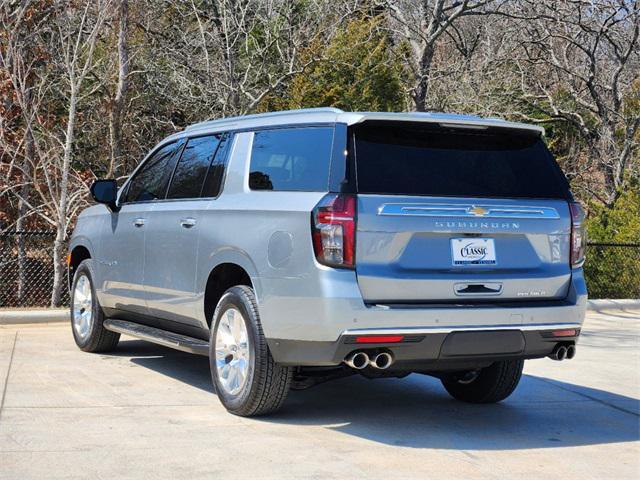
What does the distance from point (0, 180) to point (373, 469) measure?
442 inches

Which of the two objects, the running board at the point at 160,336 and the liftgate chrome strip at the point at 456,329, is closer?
the liftgate chrome strip at the point at 456,329

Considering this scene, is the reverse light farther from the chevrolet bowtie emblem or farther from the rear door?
the chevrolet bowtie emblem

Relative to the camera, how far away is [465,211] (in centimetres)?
618

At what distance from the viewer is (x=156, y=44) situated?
18.6m

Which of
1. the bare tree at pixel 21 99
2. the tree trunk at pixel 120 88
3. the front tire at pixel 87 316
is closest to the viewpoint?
the front tire at pixel 87 316

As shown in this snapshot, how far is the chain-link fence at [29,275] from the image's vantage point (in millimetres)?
14531

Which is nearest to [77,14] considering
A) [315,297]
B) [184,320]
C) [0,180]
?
[0,180]

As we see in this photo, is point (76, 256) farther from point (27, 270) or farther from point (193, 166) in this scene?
point (27, 270)

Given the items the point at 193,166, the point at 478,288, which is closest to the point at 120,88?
the point at 193,166

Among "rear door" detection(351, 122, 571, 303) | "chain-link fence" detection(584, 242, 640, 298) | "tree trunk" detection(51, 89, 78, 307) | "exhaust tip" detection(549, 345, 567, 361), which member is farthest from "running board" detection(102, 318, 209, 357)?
"chain-link fence" detection(584, 242, 640, 298)

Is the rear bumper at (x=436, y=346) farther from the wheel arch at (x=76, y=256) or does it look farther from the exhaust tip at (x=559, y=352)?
the wheel arch at (x=76, y=256)

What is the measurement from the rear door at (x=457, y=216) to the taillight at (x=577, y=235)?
0.05m

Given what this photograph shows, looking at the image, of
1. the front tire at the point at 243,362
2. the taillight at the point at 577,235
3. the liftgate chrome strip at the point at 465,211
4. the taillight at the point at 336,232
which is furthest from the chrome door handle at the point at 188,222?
the taillight at the point at 577,235

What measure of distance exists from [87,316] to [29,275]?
5.74 meters
